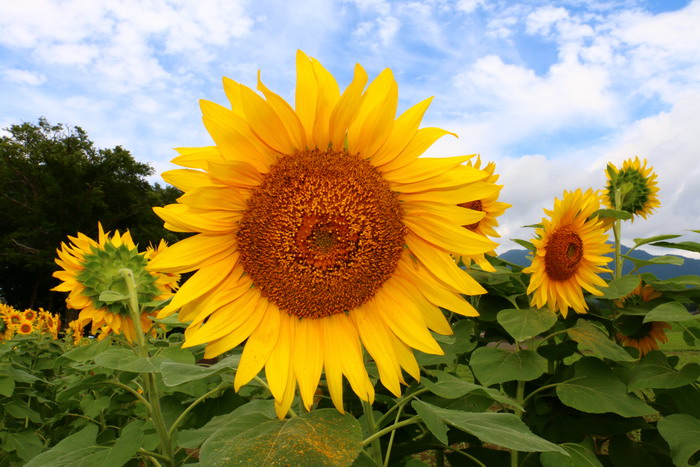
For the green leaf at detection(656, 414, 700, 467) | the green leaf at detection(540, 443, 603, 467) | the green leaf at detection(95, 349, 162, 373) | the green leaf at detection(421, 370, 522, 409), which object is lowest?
the green leaf at detection(540, 443, 603, 467)

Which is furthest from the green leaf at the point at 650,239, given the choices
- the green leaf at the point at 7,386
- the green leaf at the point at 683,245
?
the green leaf at the point at 7,386

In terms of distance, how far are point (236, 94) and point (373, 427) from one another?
3.46 ft

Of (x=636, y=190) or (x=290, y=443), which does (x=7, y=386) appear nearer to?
(x=290, y=443)

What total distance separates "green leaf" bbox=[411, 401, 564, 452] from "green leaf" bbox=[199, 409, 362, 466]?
0.89 ft

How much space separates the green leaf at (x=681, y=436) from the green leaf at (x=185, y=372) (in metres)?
1.75

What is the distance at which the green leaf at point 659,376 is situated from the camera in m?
2.19

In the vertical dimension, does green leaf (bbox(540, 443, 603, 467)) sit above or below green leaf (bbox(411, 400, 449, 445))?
below

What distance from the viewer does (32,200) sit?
92.7 ft

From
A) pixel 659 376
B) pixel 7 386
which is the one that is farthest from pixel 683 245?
pixel 7 386

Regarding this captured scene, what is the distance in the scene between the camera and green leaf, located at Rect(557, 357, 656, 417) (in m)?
2.11

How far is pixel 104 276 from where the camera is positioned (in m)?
2.49

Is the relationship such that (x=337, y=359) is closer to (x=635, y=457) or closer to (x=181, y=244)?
(x=181, y=244)

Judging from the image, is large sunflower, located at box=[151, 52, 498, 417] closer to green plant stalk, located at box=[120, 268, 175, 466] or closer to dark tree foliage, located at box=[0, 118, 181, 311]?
green plant stalk, located at box=[120, 268, 175, 466]

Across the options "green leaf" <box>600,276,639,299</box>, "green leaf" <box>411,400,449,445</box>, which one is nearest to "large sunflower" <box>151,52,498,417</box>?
"green leaf" <box>411,400,449,445</box>
